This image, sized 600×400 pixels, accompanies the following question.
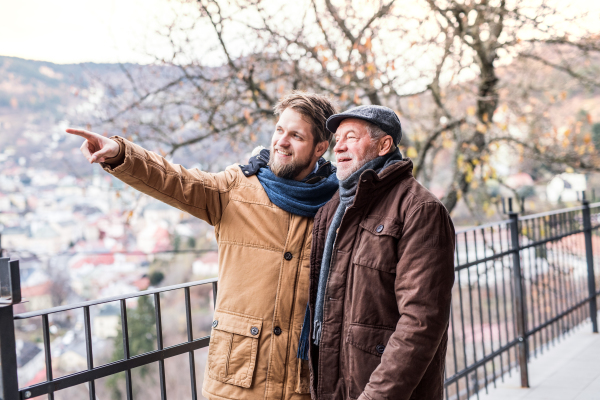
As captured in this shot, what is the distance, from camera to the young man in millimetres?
1820

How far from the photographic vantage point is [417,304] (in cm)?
149

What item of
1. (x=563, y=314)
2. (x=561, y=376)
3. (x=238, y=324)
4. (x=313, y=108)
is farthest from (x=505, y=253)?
(x=238, y=324)

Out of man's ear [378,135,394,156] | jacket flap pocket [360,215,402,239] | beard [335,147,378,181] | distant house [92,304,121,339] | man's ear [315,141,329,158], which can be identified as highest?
man's ear [315,141,329,158]

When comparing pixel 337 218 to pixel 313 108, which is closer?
pixel 337 218

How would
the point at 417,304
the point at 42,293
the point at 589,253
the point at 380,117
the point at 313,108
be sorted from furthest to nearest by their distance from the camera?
the point at 42,293 → the point at 589,253 → the point at 313,108 → the point at 380,117 → the point at 417,304

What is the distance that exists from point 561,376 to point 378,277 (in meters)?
3.69

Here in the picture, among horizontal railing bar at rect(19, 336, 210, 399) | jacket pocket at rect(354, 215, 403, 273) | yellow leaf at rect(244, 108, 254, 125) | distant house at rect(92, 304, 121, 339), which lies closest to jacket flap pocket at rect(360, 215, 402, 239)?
jacket pocket at rect(354, 215, 403, 273)

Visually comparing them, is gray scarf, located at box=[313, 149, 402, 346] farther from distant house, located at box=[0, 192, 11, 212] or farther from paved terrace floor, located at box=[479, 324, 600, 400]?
distant house, located at box=[0, 192, 11, 212]

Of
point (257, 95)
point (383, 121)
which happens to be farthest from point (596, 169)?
point (383, 121)

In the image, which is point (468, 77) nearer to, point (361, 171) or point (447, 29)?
point (447, 29)

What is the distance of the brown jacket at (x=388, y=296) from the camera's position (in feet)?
4.88

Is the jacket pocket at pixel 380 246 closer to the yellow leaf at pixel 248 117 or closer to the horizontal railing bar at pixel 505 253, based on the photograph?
the horizontal railing bar at pixel 505 253

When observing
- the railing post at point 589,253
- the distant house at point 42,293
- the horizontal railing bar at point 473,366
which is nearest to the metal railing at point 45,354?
the horizontal railing bar at point 473,366

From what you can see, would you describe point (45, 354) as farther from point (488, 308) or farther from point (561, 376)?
point (561, 376)
